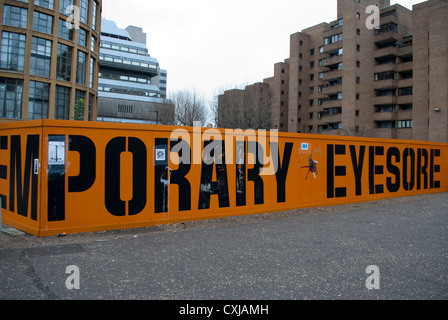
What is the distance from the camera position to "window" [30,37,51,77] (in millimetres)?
37719

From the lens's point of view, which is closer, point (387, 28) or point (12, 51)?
point (12, 51)

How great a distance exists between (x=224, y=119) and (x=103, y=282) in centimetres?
5269

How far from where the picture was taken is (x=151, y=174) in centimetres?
779

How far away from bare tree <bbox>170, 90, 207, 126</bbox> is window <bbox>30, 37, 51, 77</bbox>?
1899 centimetres

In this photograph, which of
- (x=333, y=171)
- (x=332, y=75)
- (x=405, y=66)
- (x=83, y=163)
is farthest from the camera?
(x=332, y=75)

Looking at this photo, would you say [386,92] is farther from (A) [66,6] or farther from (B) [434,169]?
(B) [434,169]

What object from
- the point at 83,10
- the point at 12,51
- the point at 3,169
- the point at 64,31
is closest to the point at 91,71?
the point at 64,31

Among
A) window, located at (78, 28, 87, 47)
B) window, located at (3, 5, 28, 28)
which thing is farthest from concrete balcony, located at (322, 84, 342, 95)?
window, located at (3, 5, 28, 28)

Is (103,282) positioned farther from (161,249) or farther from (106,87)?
(106,87)

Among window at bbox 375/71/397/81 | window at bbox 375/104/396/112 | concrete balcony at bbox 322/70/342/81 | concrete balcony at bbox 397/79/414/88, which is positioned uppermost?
concrete balcony at bbox 322/70/342/81

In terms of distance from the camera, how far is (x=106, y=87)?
8775 centimetres

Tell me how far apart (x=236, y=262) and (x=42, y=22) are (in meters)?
42.1

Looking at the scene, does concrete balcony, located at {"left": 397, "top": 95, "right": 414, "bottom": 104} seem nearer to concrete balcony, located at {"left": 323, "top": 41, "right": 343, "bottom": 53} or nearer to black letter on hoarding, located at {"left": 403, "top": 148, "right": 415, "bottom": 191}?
concrete balcony, located at {"left": 323, "top": 41, "right": 343, "bottom": 53}
